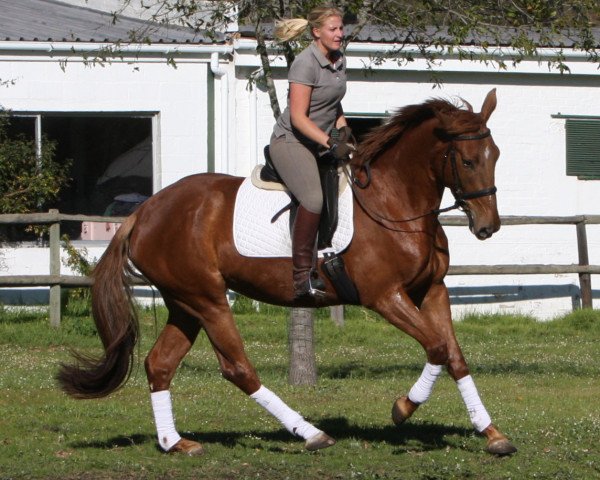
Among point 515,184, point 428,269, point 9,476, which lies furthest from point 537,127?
point 9,476

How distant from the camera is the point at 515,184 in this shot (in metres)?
17.9

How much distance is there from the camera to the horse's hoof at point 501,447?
7574 millimetres

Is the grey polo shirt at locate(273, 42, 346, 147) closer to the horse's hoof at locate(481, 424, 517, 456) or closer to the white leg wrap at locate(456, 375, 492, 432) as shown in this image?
the white leg wrap at locate(456, 375, 492, 432)

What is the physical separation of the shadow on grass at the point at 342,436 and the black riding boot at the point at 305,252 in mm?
1148

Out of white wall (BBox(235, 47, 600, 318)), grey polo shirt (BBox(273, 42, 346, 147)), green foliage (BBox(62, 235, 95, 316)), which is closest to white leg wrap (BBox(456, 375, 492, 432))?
grey polo shirt (BBox(273, 42, 346, 147))

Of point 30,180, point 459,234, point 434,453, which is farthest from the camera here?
point 459,234

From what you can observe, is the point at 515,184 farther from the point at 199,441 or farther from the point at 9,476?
the point at 9,476

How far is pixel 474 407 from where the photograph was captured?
7.78 m

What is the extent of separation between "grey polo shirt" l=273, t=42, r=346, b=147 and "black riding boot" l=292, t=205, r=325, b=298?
57cm

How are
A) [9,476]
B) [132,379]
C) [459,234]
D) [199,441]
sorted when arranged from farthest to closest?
[459,234], [132,379], [199,441], [9,476]

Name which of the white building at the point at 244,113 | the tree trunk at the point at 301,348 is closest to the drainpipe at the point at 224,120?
the white building at the point at 244,113

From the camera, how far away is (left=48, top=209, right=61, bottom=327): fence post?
1539 centimetres

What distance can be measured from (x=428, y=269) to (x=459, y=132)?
3.08 ft

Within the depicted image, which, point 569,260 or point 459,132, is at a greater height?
point 459,132
